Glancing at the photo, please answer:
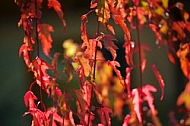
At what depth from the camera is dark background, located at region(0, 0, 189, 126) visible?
3824mm

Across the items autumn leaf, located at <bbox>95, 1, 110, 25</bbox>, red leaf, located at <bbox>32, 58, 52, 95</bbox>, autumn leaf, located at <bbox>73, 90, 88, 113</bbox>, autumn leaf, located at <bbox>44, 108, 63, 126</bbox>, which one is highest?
autumn leaf, located at <bbox>95, 1, 110, 25</bbox>

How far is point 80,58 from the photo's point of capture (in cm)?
143

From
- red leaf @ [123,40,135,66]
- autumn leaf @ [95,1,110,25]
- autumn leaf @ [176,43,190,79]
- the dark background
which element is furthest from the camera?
the dark background

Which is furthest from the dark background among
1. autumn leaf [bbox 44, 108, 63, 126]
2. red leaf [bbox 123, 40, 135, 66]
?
autumn leaf [bbox 44, 108, 63, 126]

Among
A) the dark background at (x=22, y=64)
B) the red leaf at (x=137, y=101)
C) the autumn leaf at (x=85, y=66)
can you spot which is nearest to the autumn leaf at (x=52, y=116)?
the autumn leaf at (x=85, y=66)

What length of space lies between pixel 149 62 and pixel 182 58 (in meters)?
1.98

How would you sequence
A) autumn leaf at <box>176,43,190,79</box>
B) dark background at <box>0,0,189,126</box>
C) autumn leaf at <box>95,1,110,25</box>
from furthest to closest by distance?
dark background at <box>0,0,189,126</box>, autumn leaf at <box>176,43,190,79</box>, autumn leaf at <box>95,1,110,25</box>

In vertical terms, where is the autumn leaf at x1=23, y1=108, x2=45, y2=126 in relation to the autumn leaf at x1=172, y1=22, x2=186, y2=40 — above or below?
below

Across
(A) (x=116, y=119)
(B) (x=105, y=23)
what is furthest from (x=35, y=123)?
(A) (x=116, y=119)

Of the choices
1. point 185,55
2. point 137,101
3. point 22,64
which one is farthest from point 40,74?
point 22,64

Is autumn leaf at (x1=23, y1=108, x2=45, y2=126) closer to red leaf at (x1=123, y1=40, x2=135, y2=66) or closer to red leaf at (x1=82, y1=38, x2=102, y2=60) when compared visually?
red leaf at (x1=82, y1=38, x2=102, y2=60)

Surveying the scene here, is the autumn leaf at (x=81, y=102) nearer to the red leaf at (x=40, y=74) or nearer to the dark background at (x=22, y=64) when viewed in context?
the red leaf at (x=40, y=74)

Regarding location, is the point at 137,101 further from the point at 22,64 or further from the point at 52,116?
the point at 22,64

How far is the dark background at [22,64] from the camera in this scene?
382 cm
